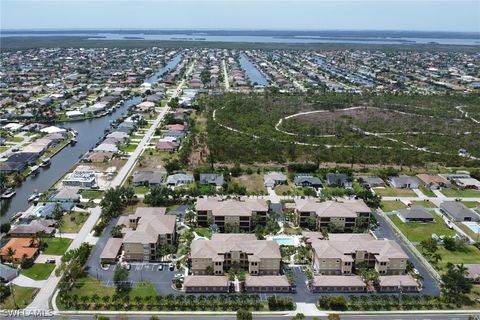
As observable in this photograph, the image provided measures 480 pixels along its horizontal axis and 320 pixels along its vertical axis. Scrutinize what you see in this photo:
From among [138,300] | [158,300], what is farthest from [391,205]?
[138,300]

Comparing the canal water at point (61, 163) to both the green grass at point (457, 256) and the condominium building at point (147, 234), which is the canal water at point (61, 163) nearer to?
the condominium building at point (147, 234)

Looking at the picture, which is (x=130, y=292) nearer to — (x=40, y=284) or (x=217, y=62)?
(x=40, y=284)

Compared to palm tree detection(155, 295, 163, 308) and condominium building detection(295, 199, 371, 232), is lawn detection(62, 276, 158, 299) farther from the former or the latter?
condominium building detection(295, 199, 371, 232)

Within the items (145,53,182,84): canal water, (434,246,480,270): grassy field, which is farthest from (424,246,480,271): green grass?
(145,53,182,84): canal water

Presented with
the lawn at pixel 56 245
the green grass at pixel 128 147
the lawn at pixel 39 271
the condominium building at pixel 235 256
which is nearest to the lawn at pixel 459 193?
the condominium building at pixel 235 256

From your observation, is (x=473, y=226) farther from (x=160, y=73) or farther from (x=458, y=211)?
(x=160, y=73)
